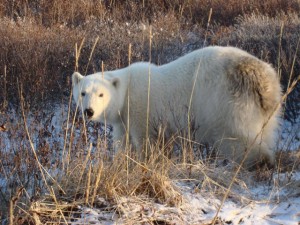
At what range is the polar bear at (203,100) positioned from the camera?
14.0 ft

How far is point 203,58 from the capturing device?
465cm

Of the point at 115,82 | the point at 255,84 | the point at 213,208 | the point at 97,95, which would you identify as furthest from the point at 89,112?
the point at 213,208

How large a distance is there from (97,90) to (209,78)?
1009 millimetres

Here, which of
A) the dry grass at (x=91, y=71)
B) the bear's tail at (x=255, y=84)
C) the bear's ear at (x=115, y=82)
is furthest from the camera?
the bear's ear at (x=115, y=82)

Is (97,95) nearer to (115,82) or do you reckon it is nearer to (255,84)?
(115,82)

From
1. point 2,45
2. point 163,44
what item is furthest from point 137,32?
point 2,45

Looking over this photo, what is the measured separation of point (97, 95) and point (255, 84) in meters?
1.41

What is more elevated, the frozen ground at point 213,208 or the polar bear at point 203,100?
the polar bear at point 203,100

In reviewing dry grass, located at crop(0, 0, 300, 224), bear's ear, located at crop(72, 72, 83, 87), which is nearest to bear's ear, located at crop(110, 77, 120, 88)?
bear's ear, located at crop(72, 72, 83, 87)

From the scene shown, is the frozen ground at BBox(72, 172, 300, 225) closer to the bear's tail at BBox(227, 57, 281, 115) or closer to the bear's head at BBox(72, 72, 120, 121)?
the bear's tail at BBox(227, 57, 281, 115)

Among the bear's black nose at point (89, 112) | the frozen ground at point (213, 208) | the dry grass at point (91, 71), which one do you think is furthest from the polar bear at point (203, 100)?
the frozen ground at point (213, 208)

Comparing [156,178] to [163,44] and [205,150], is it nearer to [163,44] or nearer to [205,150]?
[205,150]

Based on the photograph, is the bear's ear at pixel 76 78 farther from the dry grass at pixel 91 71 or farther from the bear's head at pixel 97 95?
the dry grass at pixel 91 71

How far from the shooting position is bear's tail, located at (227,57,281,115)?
425 cm
